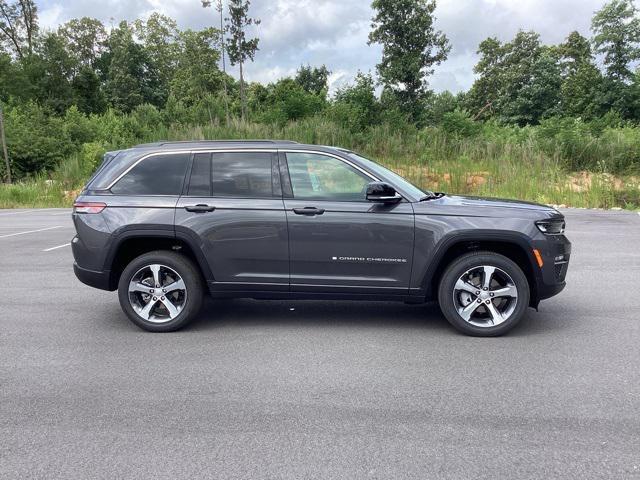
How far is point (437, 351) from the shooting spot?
4898mm

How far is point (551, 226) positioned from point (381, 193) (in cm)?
159

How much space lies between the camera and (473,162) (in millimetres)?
21844

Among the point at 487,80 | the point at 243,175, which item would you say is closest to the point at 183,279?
the point at 243,175

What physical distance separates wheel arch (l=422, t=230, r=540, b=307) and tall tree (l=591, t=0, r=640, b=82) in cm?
4780

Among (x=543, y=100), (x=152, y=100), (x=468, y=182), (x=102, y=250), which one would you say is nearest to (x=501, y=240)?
(x=102, y=250)

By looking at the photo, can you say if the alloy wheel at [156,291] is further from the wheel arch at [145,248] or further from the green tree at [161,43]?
the green tree at [161,43]

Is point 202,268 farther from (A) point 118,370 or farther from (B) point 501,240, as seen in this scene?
(B) point 501,240

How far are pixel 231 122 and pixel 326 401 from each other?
26.3 m

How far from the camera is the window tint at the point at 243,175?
5.49m

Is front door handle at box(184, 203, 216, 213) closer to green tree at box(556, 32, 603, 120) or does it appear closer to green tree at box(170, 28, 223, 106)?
green tree at box(556, 32, 603, 120)

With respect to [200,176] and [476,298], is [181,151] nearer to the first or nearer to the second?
[200,176]

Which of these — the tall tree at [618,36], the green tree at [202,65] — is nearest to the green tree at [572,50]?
the tall tree at [618,36]

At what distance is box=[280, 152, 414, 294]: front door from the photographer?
205 inches

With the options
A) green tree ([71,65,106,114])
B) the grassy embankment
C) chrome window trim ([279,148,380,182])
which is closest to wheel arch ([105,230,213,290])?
chrome window trim ([279,148,380,182])
